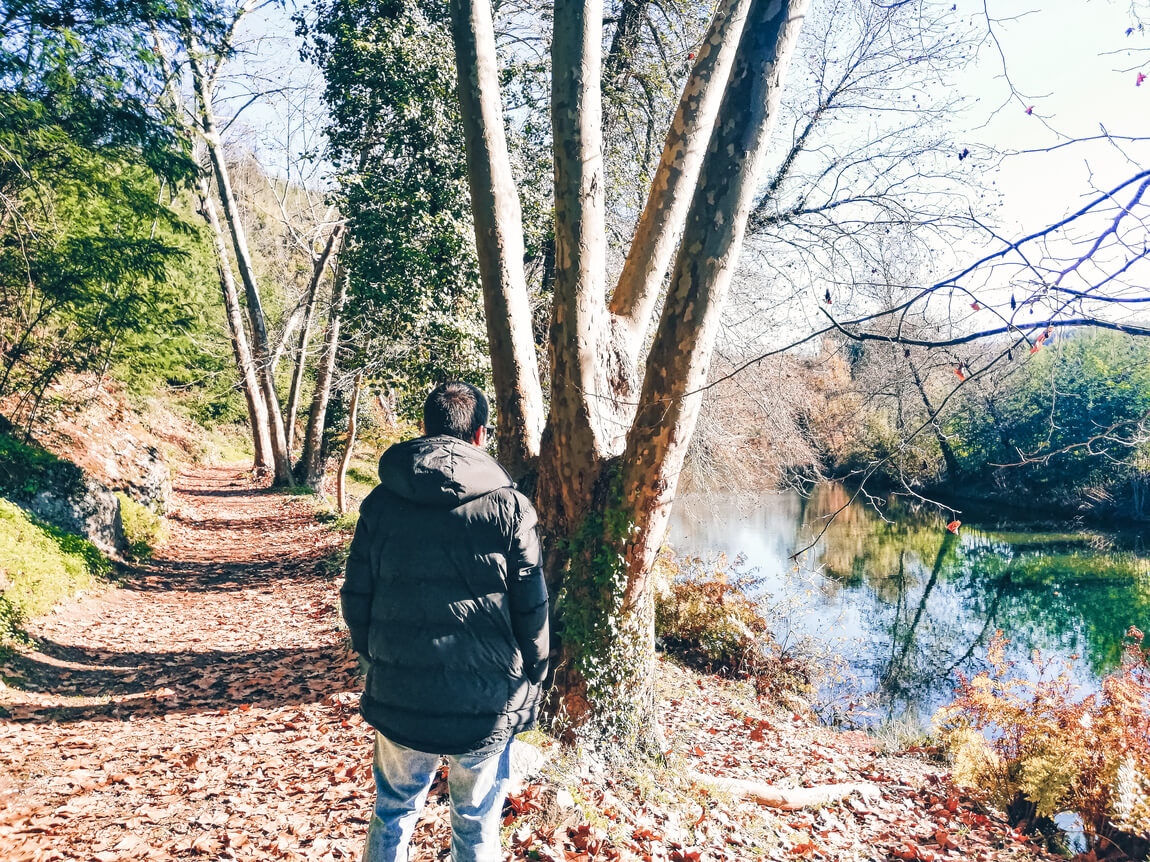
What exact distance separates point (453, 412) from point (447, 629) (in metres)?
0.73

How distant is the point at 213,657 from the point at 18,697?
142 cm

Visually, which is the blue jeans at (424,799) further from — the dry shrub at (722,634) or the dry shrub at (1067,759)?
the dry shrub at (722,634)

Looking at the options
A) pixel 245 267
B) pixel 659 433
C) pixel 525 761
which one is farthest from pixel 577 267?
pixel 245 267

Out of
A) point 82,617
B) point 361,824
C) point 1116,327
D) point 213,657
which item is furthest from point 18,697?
point 1116,327

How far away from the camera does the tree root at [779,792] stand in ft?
14.7

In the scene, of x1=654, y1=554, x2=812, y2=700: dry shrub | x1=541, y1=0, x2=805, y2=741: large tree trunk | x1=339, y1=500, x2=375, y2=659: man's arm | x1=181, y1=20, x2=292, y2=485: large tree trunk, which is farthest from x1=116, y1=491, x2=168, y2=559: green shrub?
x1=339, y1=500, x2=375, y2=659: man's arm

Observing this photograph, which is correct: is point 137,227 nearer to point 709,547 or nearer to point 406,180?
point 406,180

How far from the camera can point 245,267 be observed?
14.9 meters

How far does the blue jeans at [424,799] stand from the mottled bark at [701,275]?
182cm

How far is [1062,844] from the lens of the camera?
5621 millimetres

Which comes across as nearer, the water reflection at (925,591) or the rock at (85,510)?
the rock at (85,510)

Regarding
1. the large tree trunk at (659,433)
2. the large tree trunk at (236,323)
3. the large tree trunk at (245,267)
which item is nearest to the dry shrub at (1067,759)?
the large tree trunk at (659,433)

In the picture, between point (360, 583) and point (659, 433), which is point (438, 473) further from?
point (659, 433)

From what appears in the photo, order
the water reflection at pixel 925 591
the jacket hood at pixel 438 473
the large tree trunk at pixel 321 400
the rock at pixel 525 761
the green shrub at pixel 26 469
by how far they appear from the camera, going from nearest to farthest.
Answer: the jacket hood at pixel 438 473
the rock at pixel 525 761
the green shrub at pixel 26 469
the water reflection at pixel 925 591
the large tree trunk at pixel 321 400
